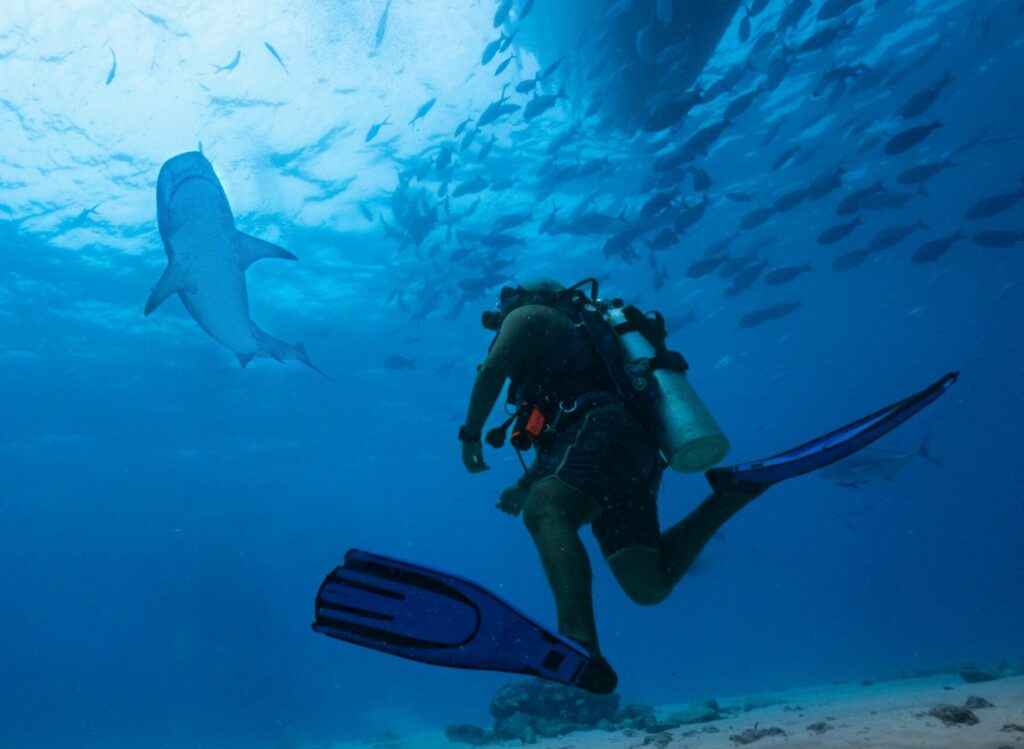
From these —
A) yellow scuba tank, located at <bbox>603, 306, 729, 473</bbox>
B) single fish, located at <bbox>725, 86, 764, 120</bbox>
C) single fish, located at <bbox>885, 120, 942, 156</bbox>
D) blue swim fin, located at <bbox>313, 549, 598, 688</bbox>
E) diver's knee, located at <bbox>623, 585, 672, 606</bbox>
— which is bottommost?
blue swim fin, located at <bbox>313, 549, 598, 688</bbox>

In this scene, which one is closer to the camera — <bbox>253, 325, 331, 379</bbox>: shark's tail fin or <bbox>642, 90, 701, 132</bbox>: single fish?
<bbox>253, 325, 331, 379</bbox>: shark's tail fin

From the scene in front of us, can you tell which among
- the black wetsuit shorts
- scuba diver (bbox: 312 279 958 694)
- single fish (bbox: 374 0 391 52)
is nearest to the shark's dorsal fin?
scuba diver (bbox: 312 279 958 694)

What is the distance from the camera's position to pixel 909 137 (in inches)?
463

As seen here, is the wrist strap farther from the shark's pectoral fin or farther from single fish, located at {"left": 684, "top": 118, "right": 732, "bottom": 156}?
single fish, located at {"left": 684, "top": 118, "right": 732, "bottom": 156}

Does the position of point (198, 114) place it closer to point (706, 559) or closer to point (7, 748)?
point (706, 559)

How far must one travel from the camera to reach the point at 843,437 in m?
2.66

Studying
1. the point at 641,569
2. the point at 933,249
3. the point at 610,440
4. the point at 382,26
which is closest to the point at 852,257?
the point at 933,249

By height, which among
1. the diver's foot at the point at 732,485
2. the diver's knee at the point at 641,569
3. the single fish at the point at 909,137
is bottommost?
the diver's knee at the point at 641,569

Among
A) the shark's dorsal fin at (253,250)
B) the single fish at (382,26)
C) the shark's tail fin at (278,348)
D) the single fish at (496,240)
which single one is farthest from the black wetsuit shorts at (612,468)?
the single fish at (382,26)

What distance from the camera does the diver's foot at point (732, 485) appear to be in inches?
107

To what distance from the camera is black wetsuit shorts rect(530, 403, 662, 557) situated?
2641 millimetres

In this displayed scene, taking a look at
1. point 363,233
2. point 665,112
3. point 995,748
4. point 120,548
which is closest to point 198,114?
point 363,233

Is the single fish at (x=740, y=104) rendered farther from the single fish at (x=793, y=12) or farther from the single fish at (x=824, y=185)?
the single fish at (x=824, y=185)

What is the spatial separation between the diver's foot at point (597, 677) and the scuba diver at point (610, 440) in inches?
8.2
